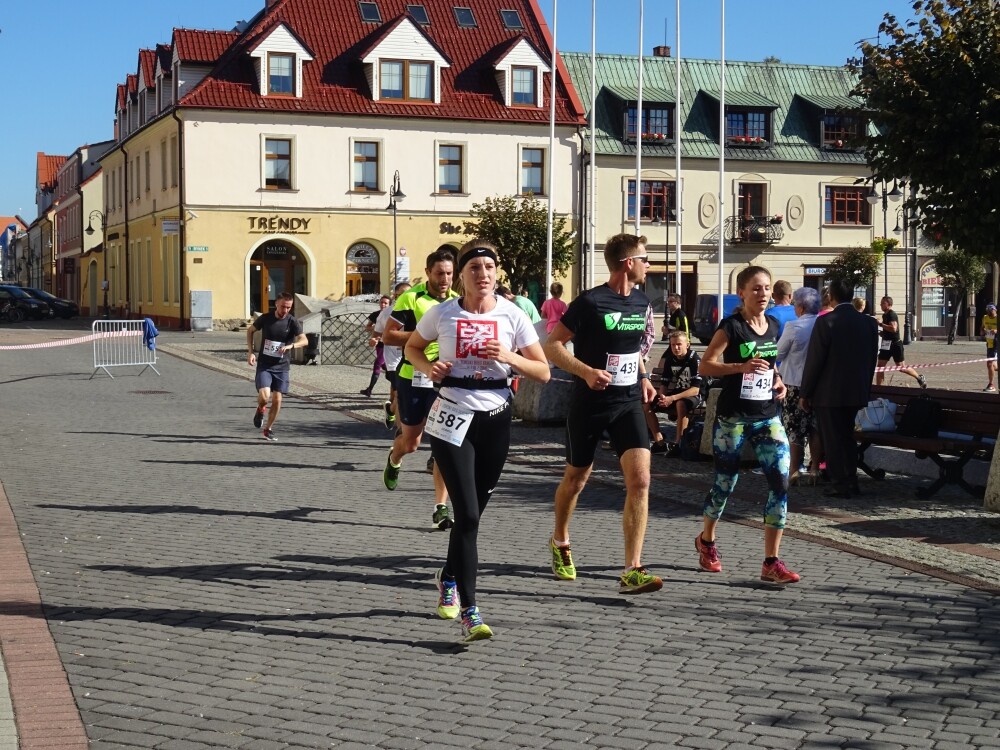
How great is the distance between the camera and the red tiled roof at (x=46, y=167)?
116 meters

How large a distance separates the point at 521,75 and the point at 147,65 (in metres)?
16.2

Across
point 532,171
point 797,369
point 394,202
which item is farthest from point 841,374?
point 532,171

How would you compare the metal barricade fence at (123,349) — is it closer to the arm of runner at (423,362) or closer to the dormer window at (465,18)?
the arm of runner at (423,362)

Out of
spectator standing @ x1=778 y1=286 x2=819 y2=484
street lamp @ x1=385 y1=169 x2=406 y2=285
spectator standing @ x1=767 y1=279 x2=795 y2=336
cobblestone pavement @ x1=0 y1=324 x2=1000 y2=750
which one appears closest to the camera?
cobblestone pavement @ x1=0 y1=324 x2=1000 y2=750

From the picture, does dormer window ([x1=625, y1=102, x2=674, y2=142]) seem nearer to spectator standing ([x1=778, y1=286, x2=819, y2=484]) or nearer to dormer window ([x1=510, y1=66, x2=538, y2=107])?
dormer window ([x1=510, y1=66, x2=538, y2=107])

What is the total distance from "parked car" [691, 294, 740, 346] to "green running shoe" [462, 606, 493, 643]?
114 feet

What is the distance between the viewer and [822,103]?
54.5 m

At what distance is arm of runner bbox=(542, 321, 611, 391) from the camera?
722 cm

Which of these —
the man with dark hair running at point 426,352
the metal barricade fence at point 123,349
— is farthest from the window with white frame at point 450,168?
the man with dark hair running at point 426,352

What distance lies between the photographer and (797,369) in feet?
39.9

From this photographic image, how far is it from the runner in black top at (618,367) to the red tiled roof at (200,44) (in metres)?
45.7

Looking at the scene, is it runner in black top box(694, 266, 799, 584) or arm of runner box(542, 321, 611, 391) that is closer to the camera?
arm of runner box(542, 321, 611, 391)

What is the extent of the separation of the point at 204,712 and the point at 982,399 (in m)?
7.82

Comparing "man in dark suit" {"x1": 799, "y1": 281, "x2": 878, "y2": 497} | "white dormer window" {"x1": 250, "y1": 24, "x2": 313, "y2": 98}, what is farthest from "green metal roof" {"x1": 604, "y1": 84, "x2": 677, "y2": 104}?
"man in dark suit" {"x1": 799, "y1": 281, "x2": 878, "y2": 497}
